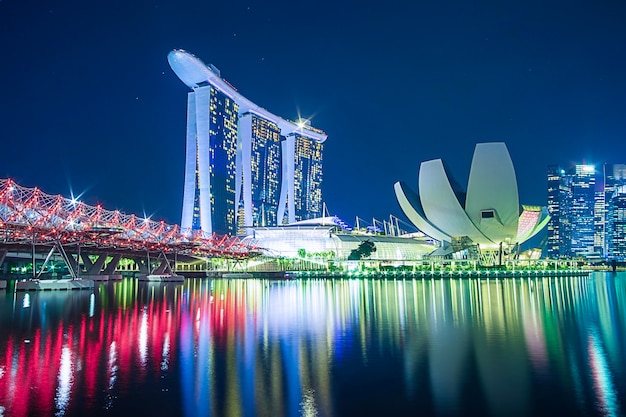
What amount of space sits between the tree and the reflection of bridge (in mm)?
21552

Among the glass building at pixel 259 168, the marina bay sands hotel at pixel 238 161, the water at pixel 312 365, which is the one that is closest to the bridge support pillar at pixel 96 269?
the water at pixel 312 365

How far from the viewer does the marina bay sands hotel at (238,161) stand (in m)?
89.5

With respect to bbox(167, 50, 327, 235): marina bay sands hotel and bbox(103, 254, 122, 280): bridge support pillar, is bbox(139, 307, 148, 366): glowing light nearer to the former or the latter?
bbox(103, 254, 122, 280): bridge support pillar

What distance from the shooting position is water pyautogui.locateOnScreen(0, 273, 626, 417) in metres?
7.34

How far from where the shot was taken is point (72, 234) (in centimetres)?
3838

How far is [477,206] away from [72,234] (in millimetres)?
45144

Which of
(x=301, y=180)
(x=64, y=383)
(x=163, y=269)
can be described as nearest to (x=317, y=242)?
(x=163, y=269)

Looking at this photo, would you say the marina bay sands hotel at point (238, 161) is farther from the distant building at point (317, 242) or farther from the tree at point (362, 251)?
the tree at point (362, 251)

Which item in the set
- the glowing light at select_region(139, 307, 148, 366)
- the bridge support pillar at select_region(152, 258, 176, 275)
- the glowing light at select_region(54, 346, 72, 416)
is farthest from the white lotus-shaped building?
the glowing light at select_region(54, 346, 72, 416)

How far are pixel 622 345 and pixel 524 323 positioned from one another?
12.6 ft

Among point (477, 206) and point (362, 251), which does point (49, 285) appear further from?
point (362, 251)

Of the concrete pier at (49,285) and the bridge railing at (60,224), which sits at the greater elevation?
the bridge railing at (60,224)

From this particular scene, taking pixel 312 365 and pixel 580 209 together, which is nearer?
pixel 312 365

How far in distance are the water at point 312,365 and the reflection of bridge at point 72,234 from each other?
63.3 feet
